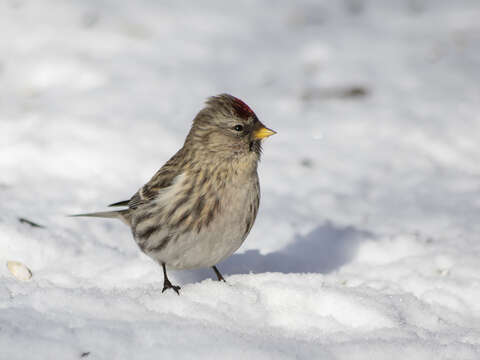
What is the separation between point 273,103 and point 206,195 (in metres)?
3.05

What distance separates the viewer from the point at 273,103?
257 inches

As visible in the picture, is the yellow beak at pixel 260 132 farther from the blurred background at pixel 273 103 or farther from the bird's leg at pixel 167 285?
the blurred background at pixel 273 103

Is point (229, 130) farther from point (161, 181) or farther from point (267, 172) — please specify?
point (267, 172)

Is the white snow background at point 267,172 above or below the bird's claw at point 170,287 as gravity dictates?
above

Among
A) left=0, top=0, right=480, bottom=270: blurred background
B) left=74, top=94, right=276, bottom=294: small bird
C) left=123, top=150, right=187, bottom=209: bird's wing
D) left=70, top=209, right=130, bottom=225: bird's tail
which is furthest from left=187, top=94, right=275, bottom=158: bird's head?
left=0, top=0, right=480, bottom=270: blurred background

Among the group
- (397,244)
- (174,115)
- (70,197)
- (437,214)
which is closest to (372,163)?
(437,214)

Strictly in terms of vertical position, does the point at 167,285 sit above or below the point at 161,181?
below

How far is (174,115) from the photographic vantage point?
20.5 feet

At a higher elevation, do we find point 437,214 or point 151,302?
point 437,214

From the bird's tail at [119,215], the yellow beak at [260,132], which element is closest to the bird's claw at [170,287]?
the bird's tail at [119,215]

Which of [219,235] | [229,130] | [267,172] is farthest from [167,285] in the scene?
[267,172]

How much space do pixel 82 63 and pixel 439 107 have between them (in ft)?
11.1

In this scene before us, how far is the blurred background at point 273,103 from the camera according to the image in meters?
5.03

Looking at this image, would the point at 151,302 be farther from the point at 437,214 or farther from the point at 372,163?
the point at 372,163
